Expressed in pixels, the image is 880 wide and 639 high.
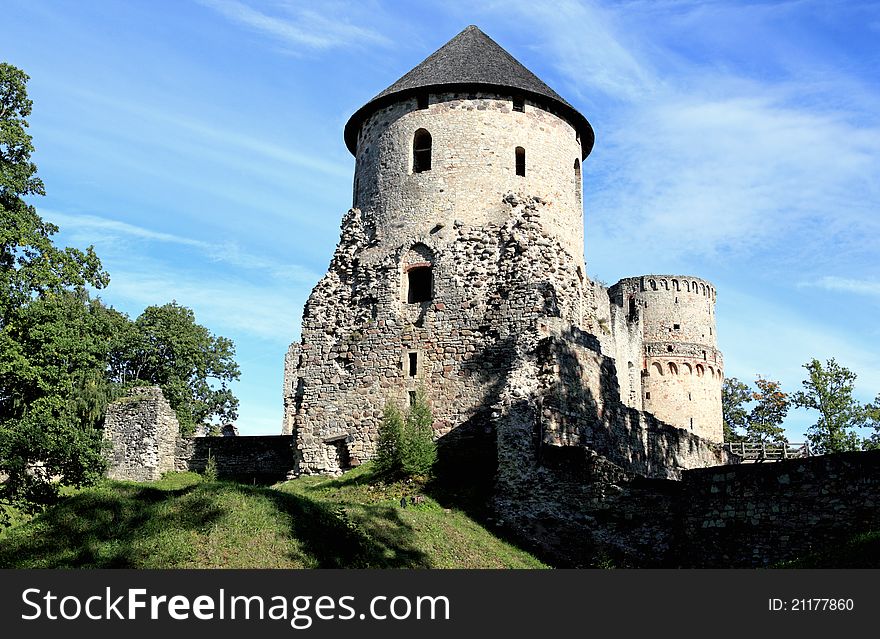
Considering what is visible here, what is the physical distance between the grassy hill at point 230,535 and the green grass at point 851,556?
4.87 m

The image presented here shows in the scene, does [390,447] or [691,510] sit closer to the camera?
[691,510]

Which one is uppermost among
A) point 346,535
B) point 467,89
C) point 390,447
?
point 467,89

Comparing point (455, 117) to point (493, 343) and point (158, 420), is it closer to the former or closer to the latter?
point (493, 343)

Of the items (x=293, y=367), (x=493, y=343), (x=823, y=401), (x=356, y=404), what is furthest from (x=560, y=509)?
(x=823, y=401)

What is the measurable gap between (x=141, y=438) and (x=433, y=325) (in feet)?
34.6

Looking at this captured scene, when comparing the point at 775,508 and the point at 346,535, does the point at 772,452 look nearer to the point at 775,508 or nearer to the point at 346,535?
the point at 775,508

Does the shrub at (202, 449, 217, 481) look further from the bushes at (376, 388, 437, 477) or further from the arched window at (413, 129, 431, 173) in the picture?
the arched window at (413, 129, 431, 173)

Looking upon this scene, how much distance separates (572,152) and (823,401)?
22.5 metres

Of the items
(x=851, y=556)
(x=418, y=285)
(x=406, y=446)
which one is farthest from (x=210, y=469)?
(x=851, y=556)

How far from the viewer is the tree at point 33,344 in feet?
53.4

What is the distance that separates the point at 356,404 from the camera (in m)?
21.3

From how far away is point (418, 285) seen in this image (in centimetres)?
2236

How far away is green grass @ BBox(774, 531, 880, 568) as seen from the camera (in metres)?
11.5

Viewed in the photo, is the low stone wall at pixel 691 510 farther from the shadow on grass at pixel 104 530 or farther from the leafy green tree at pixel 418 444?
the shadow on grass at pixel 104 530
